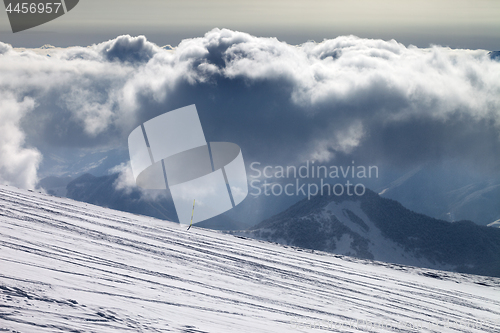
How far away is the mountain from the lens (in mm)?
153000

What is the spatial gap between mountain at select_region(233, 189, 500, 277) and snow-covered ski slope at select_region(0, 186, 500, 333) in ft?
434

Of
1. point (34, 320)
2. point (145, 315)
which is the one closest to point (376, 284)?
point (145, 315)

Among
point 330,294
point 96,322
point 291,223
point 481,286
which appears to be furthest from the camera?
point 291,223

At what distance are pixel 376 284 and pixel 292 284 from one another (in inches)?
161

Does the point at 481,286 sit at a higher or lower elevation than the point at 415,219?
higher

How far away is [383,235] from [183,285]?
6497 inches

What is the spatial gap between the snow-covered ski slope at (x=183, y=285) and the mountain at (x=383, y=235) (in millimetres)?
132199

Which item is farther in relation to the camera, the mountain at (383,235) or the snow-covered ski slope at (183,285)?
the mountain at (383,235)

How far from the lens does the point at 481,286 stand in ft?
63.4

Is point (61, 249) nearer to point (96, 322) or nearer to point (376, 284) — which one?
point (96, 322)

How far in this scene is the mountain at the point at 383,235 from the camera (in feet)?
502

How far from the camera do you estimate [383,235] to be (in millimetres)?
163375

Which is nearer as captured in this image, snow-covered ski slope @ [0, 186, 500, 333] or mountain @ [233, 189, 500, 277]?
snow-covered ski slope @ [0, 186, 500, 333]

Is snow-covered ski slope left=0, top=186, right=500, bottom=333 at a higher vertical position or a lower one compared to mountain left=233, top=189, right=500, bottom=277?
higher
